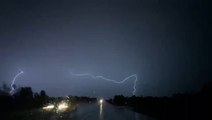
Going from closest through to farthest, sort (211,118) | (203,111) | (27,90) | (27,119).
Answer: (211,118) < (27,119) < (203,111) < (27,90)

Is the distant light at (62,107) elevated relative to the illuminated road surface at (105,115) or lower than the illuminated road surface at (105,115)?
elevated

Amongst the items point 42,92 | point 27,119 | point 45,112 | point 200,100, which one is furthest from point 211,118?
point 42,92

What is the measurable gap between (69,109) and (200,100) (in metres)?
20.5

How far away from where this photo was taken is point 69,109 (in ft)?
200

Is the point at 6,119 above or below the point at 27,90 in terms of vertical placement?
below

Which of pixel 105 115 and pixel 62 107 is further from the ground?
pixel 62 107

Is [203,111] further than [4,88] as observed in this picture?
No

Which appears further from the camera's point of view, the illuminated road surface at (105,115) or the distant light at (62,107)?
the distant light at (62,107)

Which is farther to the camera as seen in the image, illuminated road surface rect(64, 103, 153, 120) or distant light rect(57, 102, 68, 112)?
distant light rect(57, 102, 68, 112)

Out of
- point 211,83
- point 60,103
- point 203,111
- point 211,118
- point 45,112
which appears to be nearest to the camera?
point 211,118

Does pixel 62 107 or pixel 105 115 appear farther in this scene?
pixel 62 107

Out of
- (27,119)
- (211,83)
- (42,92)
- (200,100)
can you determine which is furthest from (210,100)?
(42,92)

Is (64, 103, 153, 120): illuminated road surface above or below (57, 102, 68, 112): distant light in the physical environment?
below

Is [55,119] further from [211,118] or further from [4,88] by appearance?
[4,88]
